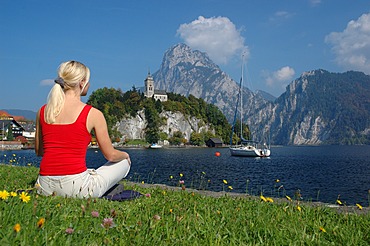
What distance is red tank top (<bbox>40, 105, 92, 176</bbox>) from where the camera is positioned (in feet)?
12.9

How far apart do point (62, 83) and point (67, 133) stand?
0.62 m

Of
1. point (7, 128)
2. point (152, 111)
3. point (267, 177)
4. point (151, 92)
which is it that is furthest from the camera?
point (151, 92)

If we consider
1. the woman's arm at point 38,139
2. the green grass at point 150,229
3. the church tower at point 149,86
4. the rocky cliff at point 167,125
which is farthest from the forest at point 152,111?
the green grass at point 150,229

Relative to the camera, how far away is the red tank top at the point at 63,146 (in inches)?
155

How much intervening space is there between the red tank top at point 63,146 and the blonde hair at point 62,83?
0.16 metres

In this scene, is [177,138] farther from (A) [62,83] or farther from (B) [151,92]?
(A) [62,83]

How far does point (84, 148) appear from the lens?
4113mm

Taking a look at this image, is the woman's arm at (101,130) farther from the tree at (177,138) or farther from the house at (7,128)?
the tree at (177,138)

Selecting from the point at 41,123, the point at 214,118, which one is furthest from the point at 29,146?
the point at 41,123

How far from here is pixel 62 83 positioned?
401cm

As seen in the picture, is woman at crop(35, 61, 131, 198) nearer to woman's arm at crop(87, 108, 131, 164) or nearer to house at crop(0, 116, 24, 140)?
woman's arm at crop(87, 108, 131, 164)

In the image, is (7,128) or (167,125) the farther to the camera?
(167,125)

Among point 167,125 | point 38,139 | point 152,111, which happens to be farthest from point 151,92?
point 38,139

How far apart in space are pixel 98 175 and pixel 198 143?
122m
